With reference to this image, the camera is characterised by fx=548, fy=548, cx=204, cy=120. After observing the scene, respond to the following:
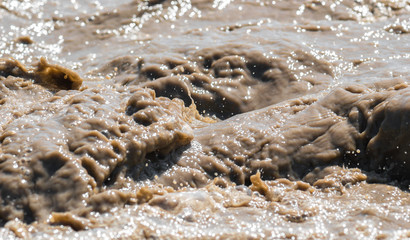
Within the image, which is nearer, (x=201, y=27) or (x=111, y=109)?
(x=111, y=109)

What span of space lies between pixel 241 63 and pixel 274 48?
421 mm

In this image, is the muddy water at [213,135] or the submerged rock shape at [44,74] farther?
the submerged rock shape at [44,74]

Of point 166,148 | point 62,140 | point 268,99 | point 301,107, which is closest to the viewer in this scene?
point 62,140

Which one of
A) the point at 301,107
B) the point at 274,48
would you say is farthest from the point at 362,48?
the point at 301,107

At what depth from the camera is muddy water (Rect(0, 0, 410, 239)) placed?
120 inches

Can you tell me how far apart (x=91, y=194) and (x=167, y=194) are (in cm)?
44

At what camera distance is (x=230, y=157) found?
3873 millimetres

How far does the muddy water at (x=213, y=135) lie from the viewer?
305 centimetres

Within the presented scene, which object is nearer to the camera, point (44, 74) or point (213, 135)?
point (213, 135)

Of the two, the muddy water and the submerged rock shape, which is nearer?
the muddy water

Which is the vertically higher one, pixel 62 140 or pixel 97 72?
pixel 62 140

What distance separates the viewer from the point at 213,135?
13.2 ft

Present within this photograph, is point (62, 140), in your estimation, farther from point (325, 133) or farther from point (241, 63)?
point (241, 63)

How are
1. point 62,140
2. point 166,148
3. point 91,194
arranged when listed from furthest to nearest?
point 166,148
point 62,140
point 91,194
